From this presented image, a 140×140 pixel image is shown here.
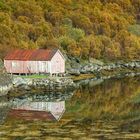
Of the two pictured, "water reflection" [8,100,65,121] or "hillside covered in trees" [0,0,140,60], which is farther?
"hillside covered in trees" [0,0,140,60]

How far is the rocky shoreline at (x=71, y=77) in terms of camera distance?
70869mm

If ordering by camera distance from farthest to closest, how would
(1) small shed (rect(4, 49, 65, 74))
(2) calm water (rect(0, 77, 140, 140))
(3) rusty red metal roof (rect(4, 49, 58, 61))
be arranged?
(3) rusty red metal roof (rect(4, 49, 58, 61))
(1) small shed (rect(4, 49, 65, 74))
(2) calm water (rect(0, 77, 140, 140))

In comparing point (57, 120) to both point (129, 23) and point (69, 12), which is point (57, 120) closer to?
point (69, 12)

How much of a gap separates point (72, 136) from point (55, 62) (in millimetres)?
44322

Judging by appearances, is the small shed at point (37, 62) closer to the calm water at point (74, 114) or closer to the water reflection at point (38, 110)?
the calm water at point (74, 114)

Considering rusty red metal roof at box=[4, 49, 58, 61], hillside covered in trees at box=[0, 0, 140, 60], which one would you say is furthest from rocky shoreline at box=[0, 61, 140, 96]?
hillside covered in trees at box=[0, 0, 140, 60]

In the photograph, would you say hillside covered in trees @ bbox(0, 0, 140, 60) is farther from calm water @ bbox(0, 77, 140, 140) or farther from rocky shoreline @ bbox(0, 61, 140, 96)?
calm water @ bbox(0, 77, 140, 140)

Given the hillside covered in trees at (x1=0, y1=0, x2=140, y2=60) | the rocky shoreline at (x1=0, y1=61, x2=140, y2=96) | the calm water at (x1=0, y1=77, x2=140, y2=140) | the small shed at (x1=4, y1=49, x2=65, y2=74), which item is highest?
the hillside covered in trees at (x1=0, y1=0, x2=140, y2=60)

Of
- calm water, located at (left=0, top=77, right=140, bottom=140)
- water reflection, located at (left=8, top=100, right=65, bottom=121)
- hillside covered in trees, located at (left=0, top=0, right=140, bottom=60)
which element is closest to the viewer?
calm water, located at (left=0, top=77, right=140, bottom=140)

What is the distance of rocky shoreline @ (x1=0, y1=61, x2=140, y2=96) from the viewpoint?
2790 inches

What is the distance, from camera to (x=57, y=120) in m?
52.3

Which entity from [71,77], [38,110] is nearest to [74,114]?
[38,110]

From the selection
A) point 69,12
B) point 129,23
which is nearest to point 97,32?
point 69,12

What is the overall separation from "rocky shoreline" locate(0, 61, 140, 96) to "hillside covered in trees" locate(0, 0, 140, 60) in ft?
26.1
